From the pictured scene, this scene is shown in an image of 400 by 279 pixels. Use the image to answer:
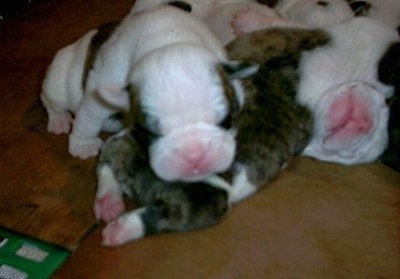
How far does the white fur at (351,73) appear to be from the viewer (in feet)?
4.76

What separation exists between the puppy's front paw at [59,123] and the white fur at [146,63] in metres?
0.11

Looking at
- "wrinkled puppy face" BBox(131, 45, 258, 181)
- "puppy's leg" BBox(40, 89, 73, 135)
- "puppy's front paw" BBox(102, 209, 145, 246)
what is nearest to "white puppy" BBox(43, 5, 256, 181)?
"wrinkled puppy face" BBox(131, 45, 258, 181)

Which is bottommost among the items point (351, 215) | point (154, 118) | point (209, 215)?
point (351, 215)

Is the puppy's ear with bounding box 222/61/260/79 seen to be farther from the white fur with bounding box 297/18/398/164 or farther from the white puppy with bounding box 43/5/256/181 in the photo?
the white fur with bounding box 297/18/398/164

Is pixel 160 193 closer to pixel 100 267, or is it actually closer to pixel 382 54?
pixel 100 267

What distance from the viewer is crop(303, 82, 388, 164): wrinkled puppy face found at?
1.42 meters

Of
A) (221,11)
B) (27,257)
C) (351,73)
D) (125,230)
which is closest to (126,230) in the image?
(125,230)

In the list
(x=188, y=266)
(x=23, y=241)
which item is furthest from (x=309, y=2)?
(x=23, y=241)

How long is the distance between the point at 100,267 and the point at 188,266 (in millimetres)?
176

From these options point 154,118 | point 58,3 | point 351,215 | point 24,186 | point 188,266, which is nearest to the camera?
point 154,118

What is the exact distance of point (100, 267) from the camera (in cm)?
132

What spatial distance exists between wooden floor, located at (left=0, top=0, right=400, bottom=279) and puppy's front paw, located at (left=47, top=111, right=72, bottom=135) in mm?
27

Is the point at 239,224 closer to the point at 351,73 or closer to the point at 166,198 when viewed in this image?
the point at 166,198

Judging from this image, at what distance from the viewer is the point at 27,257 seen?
4.44 ft
